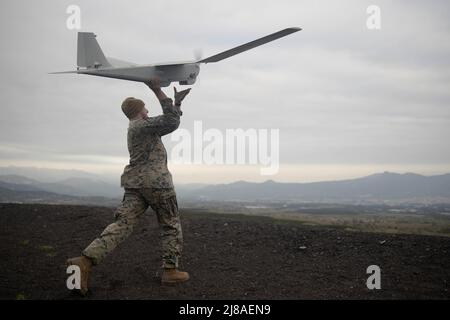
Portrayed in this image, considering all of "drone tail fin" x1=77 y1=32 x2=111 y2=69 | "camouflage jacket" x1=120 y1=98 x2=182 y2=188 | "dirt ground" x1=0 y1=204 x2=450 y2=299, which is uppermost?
"drone tail fin" x1=77 y1=32 x2=111 y2=69

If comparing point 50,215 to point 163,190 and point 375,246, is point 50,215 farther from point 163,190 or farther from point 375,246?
point 375,246

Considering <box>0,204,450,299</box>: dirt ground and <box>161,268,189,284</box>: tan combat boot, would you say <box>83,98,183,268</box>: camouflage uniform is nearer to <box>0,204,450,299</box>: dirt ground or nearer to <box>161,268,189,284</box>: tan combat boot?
<box>161,268,189,284</box>: tan combat boot

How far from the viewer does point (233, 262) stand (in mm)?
8703

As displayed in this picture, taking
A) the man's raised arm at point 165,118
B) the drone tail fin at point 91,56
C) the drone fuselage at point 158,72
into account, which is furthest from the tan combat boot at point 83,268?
the drone tail fin at point 91,56

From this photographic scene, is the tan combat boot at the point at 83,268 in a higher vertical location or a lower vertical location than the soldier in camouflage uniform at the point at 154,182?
lower

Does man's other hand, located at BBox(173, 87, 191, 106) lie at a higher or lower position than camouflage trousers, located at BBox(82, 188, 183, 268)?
higher

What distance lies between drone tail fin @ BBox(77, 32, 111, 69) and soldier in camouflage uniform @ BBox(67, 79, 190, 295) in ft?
7.96

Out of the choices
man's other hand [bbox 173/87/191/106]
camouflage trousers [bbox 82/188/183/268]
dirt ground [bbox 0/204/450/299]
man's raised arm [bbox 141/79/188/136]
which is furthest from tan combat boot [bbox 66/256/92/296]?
man's other hand [bbox 173/87/191/106]

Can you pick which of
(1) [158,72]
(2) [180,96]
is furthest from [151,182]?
(1) [158,72]

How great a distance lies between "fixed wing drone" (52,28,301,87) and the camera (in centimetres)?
802

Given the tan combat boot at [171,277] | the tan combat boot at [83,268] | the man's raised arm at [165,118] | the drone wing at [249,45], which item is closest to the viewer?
the tan combat boot at [83,268]

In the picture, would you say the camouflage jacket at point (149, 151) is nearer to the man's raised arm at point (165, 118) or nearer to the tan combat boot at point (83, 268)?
the man's raised arm at point (165, 118)

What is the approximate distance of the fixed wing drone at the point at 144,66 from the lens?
8023 mm

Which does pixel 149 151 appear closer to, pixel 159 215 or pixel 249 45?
pixel 159 215
